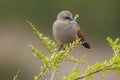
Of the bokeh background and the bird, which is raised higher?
the bokeh background

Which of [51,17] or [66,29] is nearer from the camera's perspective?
[66,29]

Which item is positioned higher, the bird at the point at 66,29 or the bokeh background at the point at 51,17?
the bokeh background at the point at 51,17

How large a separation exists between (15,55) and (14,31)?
3.30m

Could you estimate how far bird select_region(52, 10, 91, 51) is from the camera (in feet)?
21.7

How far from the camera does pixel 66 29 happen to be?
6703 millimetres

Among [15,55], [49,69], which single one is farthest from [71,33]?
[15,55]

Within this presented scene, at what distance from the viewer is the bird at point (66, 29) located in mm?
6613

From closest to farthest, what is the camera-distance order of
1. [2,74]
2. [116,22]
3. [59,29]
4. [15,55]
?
1. [59,29]
2. [2,74]
3. [15,55]
4. [116,22]

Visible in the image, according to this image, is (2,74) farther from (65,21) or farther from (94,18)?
(65,21)

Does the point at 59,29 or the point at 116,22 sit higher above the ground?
the point at 116,22

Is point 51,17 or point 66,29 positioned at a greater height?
point 51,17

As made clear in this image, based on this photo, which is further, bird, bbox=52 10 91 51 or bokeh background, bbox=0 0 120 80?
bokeh background, bbox=0 0 120 80

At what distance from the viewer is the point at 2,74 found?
1783cm

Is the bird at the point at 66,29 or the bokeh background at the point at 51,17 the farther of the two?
the bokeh background at the point at 51,17
